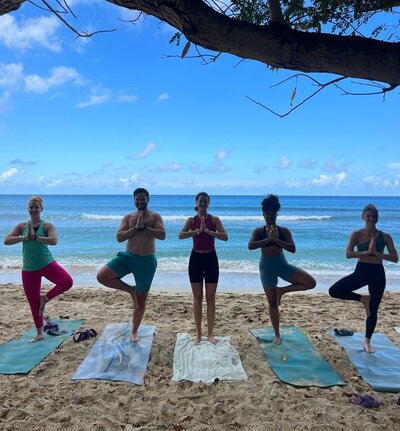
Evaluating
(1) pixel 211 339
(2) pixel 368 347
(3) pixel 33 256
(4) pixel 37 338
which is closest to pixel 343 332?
(2) pixel 368 347

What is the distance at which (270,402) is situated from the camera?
10.6 ft

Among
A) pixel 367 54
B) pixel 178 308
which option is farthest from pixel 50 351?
pixel 367 54

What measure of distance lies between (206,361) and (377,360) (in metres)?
1.96

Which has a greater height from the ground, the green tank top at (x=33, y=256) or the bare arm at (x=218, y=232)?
the bare arm at (x=218, y=232)

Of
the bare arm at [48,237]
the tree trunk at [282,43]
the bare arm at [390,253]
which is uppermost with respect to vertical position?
the tree trunk at [282,43]

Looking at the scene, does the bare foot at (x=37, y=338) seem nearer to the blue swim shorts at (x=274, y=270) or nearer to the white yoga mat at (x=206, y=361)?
the white yoga mat at (x=206, y=361)

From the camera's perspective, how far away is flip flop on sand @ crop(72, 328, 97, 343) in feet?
15.1

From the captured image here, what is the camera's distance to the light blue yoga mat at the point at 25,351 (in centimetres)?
387

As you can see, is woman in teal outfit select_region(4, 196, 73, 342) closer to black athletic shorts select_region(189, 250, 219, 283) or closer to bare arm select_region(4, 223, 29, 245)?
bare arm select_region(4, 223, 29, 245)

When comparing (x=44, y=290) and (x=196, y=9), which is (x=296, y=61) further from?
(x=44, y=290)

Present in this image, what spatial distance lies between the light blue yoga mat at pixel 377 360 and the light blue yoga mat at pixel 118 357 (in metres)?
2.35

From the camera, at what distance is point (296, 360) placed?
4094mm

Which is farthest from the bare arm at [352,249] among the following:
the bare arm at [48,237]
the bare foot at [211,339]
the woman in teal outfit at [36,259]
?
the bare arm at [48,237]

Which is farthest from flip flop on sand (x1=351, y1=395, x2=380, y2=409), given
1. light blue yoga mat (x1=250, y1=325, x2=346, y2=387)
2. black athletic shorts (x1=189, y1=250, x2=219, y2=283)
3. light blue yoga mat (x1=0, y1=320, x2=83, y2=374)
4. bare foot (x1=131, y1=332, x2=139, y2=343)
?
light blue yoga mat (x1=0, y1=320, x2=83, y2=374)
